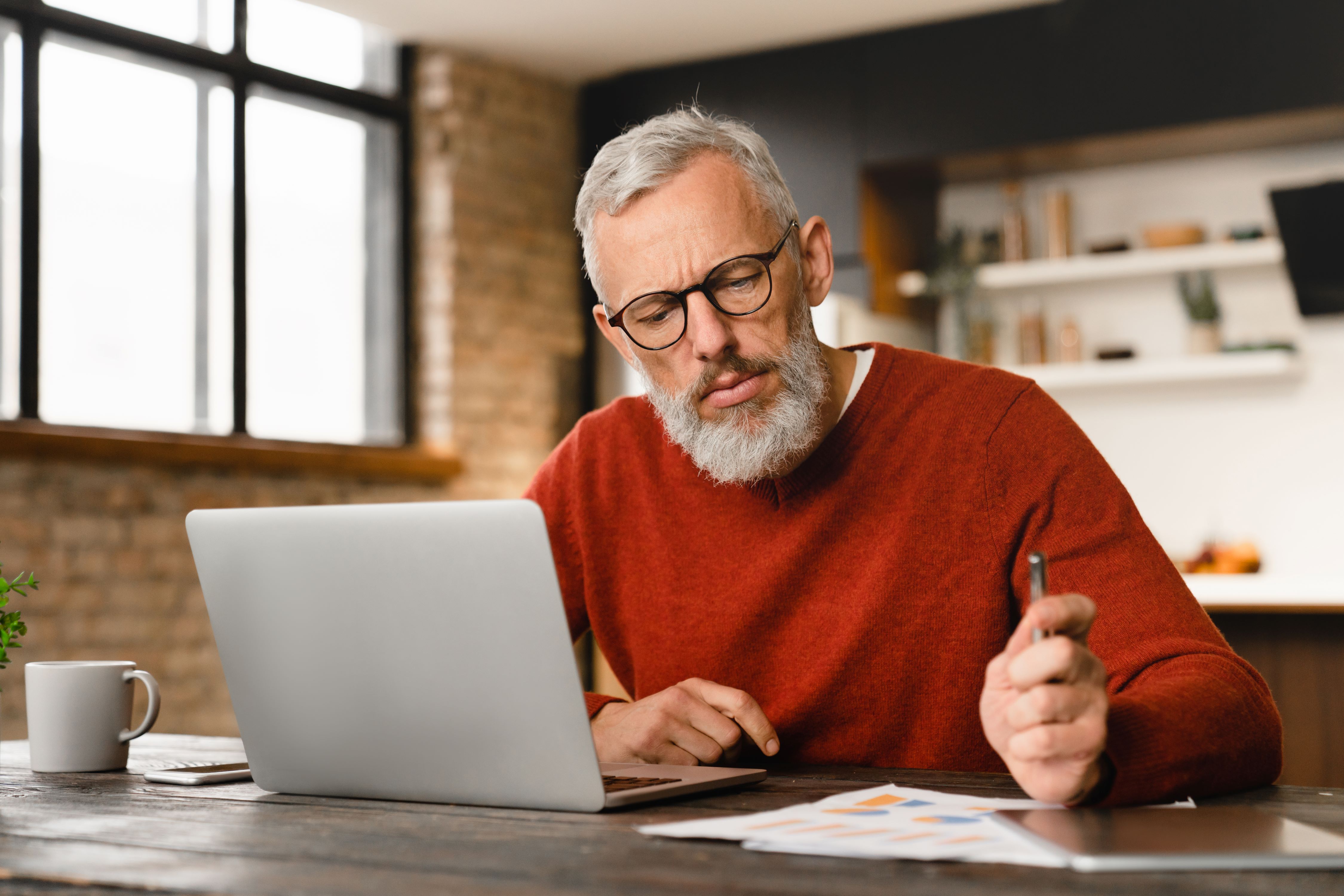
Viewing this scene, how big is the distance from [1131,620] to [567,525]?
2.62ft

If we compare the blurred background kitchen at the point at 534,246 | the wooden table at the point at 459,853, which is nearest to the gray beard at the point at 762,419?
the wooden table at the point at 459,853

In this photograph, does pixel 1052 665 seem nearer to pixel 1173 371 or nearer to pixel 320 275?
pixel 1173 371

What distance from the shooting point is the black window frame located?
388 cm

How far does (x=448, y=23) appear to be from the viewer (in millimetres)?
4855

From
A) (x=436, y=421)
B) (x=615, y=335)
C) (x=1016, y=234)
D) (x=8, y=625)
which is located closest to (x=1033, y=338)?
(x=1016, y=234)

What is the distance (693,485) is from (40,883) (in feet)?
3.30

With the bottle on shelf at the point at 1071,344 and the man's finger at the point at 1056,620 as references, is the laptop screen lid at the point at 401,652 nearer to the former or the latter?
the man's finger at the point at 1056,620

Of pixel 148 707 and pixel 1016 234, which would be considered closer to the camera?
pixel 148 707

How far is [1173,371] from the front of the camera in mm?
4574

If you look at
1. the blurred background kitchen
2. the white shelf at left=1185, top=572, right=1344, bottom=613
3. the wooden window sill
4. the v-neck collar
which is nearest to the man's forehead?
the v-neck collar

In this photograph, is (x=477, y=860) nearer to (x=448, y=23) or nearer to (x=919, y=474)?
→ (x=919, y=474)

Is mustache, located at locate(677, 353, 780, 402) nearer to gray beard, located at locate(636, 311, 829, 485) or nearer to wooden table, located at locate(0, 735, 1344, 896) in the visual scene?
gray beard, located at locate(636, 311, 829, 485)

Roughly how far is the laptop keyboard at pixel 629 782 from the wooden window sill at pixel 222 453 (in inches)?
122

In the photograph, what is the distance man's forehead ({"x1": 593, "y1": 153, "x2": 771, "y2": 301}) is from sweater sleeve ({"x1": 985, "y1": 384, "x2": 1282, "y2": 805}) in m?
0.39
